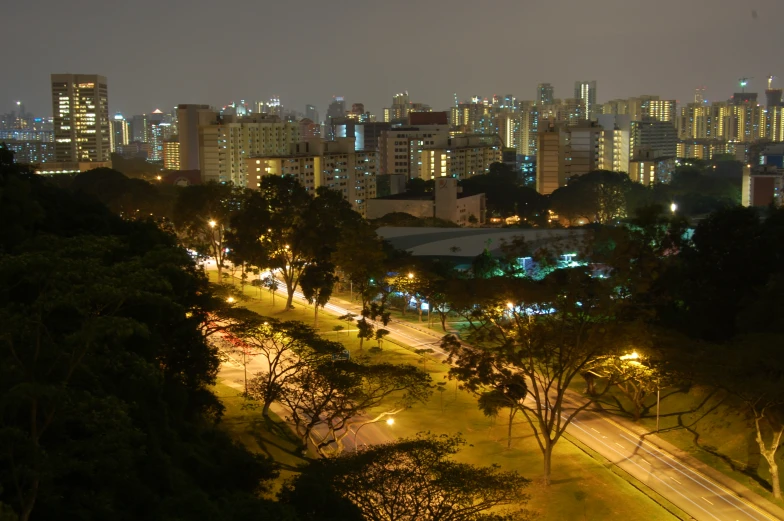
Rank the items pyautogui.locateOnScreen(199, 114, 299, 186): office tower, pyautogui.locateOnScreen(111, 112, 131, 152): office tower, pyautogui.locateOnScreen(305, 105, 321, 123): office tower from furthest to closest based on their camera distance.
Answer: pyautogui.locateOnScreen(305, 105, 321, 123): office tower < pyautogui.locateOnScreen(111, 112, 131, 152): office tower < pyautogui.locateOnScreen(199, 114, 299, 186): office tower

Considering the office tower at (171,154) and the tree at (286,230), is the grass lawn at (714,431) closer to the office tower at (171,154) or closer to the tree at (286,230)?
the tree at (286,230)

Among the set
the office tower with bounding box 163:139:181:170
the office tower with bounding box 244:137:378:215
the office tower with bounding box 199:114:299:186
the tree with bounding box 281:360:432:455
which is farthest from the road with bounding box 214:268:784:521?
the office tower with bounding box 163:139:181:170

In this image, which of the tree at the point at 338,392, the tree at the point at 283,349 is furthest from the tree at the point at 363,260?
the tree at the point at 338,392

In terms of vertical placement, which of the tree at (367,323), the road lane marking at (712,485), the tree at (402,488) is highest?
the tree at (402,488)

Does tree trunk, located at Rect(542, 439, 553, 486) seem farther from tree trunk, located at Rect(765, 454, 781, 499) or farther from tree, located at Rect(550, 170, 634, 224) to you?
tree, located at Rect(550, 170, 634, 224)

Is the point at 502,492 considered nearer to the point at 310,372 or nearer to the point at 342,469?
the point at 342,469

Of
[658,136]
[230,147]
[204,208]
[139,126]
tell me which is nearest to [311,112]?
[139,126]
